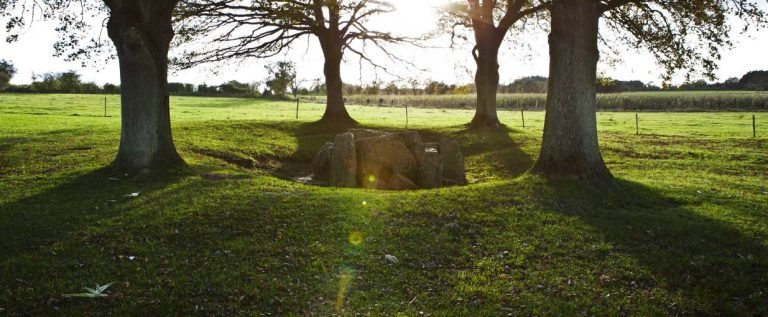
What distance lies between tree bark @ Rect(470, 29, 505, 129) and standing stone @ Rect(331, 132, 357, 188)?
1581 cm

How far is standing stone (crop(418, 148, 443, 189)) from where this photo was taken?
17.6 m

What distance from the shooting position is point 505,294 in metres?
8.02

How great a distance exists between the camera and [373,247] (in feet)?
32.0

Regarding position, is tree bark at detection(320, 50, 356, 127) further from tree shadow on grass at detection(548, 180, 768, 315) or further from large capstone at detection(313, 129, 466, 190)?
tree shadow on grass at detection(548, 180, 768, 315)

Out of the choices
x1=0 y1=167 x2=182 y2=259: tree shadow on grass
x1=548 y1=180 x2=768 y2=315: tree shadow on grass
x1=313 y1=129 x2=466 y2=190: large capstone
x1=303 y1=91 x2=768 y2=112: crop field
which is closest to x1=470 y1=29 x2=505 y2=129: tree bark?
x1=313 y1=129 x2=466 y2=190: large capstone

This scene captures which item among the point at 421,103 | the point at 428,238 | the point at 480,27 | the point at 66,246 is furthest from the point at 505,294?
the point at 421,103

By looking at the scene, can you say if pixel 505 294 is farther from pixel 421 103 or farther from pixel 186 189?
pixel 421 103

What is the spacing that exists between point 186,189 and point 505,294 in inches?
333

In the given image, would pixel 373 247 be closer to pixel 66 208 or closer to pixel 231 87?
pixel 66 208

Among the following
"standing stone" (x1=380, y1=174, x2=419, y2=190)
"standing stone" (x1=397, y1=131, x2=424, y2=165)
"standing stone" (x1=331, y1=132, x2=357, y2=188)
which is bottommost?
"standing stone" (x1=380, y1=174, x2=419, y2=190)

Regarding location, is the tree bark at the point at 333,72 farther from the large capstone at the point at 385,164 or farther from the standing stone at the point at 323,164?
the large capstone at the point at 385,164

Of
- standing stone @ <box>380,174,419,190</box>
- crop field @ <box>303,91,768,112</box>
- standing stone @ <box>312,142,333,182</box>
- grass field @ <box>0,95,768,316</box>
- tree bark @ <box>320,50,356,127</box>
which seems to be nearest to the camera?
grass field @ <box>0,95,768,316</box>

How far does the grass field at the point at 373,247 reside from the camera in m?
7.69

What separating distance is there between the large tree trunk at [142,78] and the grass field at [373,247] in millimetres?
938
